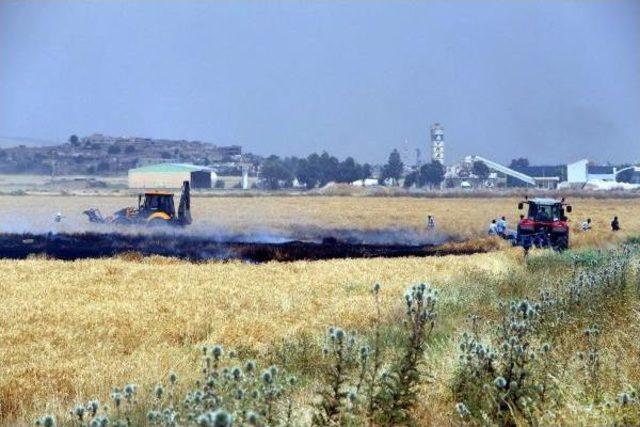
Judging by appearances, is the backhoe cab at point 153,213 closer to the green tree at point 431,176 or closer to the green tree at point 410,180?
the green tree at point 431,176

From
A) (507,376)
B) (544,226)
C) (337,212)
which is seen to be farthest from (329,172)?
(507,376)

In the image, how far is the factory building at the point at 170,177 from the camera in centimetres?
5244

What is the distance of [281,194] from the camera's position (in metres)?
77.6

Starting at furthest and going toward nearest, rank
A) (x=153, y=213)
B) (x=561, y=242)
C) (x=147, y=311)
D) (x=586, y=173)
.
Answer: (x=586, y=173)
(x=153, y=213)
(x=561, y=242)
(x=147, y=311)

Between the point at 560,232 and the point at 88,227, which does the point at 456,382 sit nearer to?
the point at 560,232

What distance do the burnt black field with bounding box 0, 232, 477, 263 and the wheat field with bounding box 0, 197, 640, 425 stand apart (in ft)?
10.2

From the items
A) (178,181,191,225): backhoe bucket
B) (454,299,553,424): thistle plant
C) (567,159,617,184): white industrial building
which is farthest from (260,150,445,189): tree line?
(454,299,553,424): thistle plant

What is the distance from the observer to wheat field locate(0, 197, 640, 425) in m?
9.05

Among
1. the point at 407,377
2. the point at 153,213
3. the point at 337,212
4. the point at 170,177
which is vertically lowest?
the point at 407,377

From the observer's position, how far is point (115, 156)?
87.9 meters

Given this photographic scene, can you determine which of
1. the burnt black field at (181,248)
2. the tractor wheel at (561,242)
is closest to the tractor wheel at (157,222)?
the burnt black field at (181,248)

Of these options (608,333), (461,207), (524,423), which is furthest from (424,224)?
(524,423)

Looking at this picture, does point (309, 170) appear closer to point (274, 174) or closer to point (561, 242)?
point (274, 174)

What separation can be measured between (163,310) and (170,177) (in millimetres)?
39548
